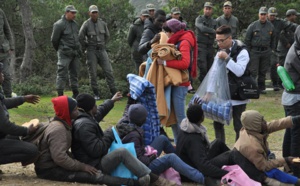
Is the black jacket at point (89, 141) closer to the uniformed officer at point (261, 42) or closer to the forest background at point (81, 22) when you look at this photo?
the uniformed officer at point (261, 42)

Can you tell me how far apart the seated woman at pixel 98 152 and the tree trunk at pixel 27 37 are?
12033 millimetres

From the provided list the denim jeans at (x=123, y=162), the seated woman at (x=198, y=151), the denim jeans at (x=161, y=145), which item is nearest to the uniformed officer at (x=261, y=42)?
the denim jeans at (x=161, y=145)

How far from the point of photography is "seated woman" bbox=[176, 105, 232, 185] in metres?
6.44

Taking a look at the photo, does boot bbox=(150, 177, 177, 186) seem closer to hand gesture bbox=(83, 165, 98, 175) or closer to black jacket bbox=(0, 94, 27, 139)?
hand gesture bbox=(83, 165, 98, 175)

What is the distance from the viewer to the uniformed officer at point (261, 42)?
14.2 metres

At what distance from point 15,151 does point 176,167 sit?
190cm

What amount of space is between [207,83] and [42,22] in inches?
533

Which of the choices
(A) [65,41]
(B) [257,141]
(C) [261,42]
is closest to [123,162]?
(B) [257,141]

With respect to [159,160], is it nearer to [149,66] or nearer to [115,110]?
[149,66]

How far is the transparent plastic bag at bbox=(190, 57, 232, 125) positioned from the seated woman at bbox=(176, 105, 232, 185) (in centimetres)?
74

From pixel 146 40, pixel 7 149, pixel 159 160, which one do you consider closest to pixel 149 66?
pixel 146 40

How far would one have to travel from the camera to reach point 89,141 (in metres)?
6.25

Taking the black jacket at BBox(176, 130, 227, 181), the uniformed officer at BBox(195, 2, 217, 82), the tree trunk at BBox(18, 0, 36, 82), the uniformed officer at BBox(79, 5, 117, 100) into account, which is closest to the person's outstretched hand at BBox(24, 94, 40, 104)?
the black jacket at BBox(176, 130, 227, 181)

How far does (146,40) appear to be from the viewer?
884cm
